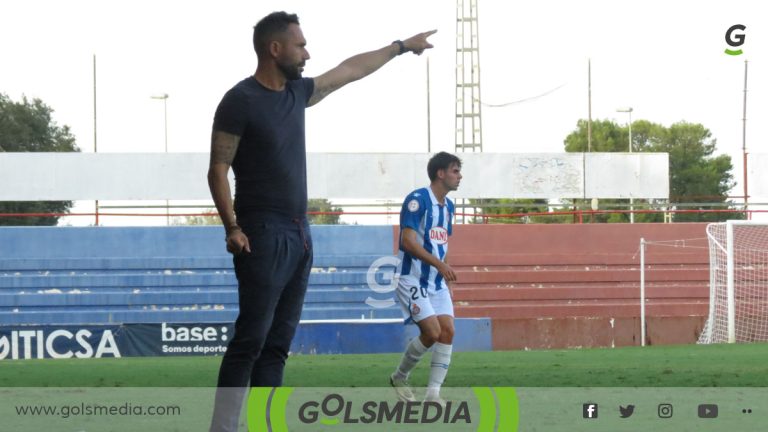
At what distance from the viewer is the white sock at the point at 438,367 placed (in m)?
8.54

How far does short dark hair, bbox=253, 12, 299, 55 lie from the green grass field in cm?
515

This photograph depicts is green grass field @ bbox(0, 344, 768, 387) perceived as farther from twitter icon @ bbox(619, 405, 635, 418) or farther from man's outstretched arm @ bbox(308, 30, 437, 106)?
man's outstretched arm @ bbox(308, 30, 437, 106)

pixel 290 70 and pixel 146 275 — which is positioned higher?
pixel 290 70

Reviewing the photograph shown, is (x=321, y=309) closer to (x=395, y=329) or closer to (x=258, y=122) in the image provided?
(x=395, y=329)

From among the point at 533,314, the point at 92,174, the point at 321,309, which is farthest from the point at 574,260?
the point at 92,174

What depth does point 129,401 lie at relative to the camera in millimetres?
8188

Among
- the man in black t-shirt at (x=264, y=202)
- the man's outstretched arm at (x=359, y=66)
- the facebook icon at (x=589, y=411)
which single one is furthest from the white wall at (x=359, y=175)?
the man in black t-shirt at (x=264, y=202)

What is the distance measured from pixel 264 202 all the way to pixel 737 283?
24498mm

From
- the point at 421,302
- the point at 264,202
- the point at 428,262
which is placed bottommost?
the point at 421,302

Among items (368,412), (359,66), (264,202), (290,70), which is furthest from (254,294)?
(368,412)

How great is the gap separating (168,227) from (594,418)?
74.5 feet

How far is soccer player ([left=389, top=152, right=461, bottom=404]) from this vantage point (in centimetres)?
903

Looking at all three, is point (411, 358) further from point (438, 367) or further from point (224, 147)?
point (224, 147)

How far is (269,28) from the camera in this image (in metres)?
Answer: 5.68
